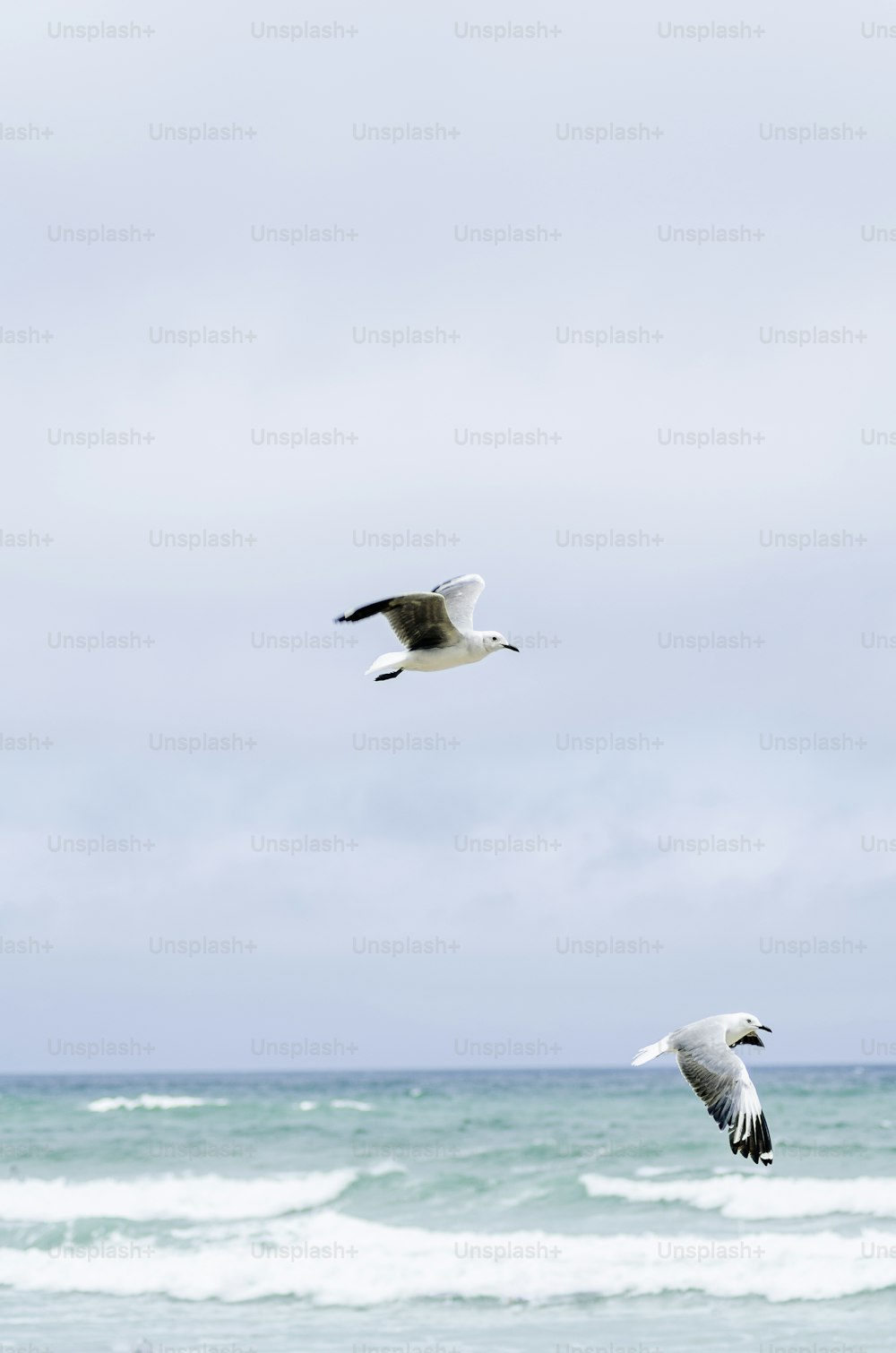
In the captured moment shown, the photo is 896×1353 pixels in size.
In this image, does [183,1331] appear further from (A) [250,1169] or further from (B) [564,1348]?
(A) [250,1169]

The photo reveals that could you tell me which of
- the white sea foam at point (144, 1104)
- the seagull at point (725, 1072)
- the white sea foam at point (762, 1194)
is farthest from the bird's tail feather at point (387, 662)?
the white sea foam at point (144, 1104)

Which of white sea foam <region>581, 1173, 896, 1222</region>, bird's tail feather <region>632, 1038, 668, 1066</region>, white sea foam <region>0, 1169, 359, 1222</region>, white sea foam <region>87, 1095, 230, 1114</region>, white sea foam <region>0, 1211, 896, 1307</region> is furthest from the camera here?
white sea foam <region>87, 1095, 230, 1114</region>

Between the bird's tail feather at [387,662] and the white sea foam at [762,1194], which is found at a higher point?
the bird's tail feather at [387,662]

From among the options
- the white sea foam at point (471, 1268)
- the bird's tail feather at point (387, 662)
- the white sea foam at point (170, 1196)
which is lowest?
the white sea foam at point (471, 1268)

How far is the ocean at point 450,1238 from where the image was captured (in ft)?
49.7

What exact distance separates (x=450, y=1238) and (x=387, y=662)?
11.1 metres

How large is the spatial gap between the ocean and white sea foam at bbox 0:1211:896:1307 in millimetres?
35

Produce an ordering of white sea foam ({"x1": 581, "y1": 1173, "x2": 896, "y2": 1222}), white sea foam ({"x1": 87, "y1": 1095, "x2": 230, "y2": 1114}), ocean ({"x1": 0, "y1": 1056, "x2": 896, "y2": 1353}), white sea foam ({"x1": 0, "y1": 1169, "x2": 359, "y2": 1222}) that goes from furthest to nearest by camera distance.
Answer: white sea foam ({"x1": 87, "y1": 1095, "x2": 230, "y2": 1114}), white sea foam ({"x1": 0, "y1": 1169, "x2": 359, "y2": 1222}), white sea foam ({"x1": 581, "y1": 1173, "x2": 896, "y2": 1222}), ocean ({"x1": 0, "y1": 1056, "x2": 896, "y2": 1353})

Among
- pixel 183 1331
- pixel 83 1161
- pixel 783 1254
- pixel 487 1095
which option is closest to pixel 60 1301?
pixel 183 1331

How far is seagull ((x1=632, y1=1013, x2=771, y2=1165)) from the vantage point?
875 centimetres

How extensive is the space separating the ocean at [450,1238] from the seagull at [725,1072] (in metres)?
5.95

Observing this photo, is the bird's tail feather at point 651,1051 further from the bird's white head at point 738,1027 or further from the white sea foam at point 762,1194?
the white sea foam at point 762,1194

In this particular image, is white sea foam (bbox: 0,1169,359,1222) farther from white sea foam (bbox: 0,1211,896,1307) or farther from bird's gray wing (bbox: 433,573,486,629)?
bird's gray wing (bbox: 433,573,486,629)

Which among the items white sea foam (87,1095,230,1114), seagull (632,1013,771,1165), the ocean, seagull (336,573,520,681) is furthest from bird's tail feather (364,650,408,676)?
white sea foam (87,1095,230,1114)
